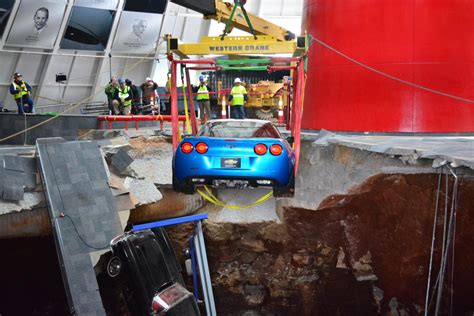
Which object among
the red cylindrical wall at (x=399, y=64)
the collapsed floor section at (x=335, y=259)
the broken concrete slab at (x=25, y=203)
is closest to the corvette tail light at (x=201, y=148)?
the broken concrete slab at (x=25, y=203)

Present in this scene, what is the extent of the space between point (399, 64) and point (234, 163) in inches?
200

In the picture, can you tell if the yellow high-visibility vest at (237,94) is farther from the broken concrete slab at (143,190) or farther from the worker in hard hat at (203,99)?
the broken concrete slab at (143,190)

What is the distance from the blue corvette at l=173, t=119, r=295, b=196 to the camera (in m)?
7.11

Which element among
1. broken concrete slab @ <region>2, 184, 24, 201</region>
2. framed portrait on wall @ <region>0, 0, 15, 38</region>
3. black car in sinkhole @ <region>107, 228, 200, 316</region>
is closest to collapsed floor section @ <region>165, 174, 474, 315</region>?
broken concrete slab @ <region>2, 184, 24, 201</region>

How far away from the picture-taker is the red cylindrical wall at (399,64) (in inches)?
401

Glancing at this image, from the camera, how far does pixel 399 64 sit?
10.4 metres

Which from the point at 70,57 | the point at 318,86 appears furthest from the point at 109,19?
the point at 318,86

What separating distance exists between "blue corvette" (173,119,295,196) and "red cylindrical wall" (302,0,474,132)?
407cm

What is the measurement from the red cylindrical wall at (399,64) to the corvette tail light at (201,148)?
187 inches

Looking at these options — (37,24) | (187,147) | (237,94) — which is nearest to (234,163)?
(187,147)

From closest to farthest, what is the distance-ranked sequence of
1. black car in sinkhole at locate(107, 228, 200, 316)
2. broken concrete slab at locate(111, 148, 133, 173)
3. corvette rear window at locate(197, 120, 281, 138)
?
black car in sinkhole at locate(107, 228, 200, 316)
corvette rear window at locate(197, 120, 281, 138)
broken concrete slab at locate(111, 148, 133, 173)

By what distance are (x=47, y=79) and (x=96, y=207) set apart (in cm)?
1555

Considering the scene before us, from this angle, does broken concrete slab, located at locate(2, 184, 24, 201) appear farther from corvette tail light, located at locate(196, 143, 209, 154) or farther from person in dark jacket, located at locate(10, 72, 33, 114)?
person in dark jacket, located at locate(10, 72, 33, 114)

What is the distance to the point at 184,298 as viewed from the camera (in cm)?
545
